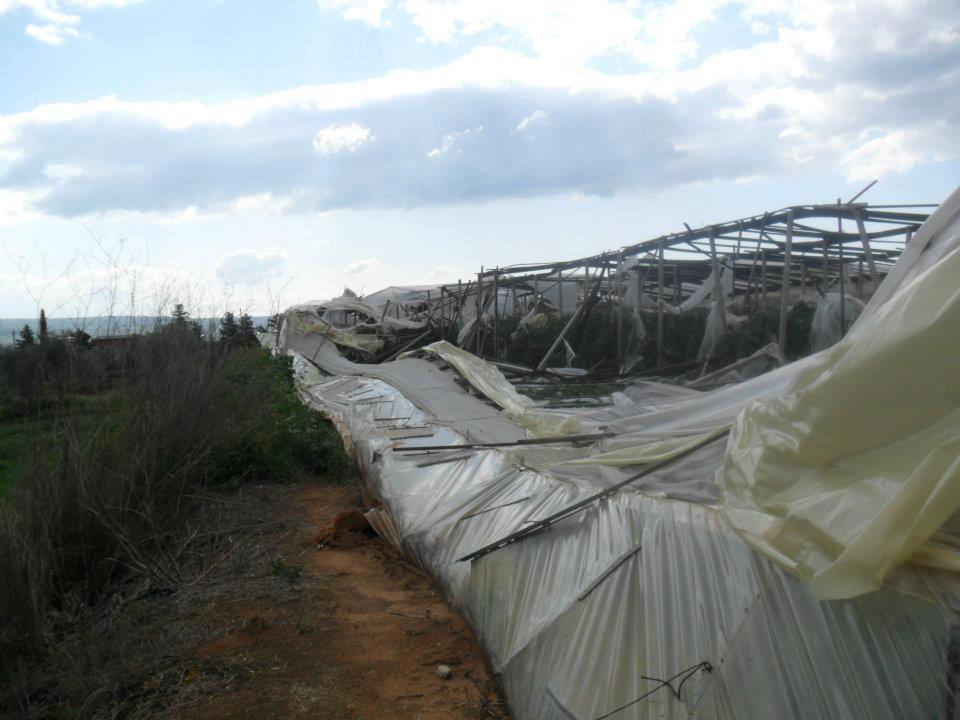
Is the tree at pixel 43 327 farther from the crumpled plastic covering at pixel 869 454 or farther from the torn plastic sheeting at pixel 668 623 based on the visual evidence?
the crumpled plastic covering at pixel 869 454

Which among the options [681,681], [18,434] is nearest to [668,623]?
[681,681]

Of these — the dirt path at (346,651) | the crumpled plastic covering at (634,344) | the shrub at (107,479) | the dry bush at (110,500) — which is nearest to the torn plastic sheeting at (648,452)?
the dirt path at (346,651)

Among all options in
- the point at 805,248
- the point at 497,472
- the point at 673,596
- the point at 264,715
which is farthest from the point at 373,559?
the point at 805,248

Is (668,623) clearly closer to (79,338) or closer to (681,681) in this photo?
(681,681)

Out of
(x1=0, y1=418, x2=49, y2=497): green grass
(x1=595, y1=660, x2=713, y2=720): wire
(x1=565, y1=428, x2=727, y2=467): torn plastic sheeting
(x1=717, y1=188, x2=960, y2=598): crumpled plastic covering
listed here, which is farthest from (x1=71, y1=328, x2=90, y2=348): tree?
(x1=717, y1=188, x2=960, y2=598): crumpled plastic covering

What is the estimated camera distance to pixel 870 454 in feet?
7.69

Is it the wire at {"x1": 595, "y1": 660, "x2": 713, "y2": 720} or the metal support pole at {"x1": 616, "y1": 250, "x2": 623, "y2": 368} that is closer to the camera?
the wire at {"x1": 595, "y1": 660, "x2": 713, "y2": 720}

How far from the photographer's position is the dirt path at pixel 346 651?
3615 millimetres

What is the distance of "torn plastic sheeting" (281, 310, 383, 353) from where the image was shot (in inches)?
666

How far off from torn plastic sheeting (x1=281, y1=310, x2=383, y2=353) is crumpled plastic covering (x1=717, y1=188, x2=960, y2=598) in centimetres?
1450

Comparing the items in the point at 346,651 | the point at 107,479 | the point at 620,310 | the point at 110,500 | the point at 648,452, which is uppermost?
the point at 620,310

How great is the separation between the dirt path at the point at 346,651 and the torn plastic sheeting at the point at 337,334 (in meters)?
11.4

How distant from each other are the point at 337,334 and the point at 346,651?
1337 centimetres

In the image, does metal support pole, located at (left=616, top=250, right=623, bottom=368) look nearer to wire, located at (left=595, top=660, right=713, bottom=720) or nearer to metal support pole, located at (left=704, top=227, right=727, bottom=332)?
metal support pole, located at (left=704, top=227, right=727, bottom=332)
